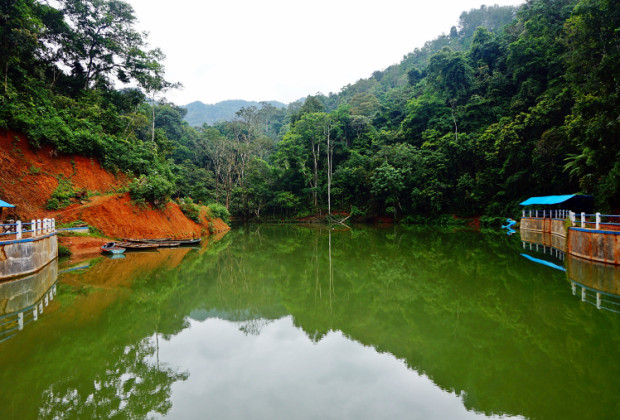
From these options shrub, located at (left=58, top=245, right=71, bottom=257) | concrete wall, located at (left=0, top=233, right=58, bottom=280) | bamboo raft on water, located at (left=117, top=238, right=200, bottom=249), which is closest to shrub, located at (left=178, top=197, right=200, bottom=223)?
bamboo raft on water, located at (left=117, top=238, right=200, bottom=249)

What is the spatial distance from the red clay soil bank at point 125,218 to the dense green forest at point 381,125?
43.3 inches

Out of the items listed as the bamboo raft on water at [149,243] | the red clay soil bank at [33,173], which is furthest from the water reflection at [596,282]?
the red clay soil bank at [33,173]

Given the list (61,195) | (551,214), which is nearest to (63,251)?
(61,195)

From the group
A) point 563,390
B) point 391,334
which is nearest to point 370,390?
point 391,334

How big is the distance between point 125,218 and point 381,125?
111 ft

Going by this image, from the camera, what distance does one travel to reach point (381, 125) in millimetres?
42500

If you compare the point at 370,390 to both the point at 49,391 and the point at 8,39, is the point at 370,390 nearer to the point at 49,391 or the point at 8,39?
the point at 49,391

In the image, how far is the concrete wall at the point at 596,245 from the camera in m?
9.71

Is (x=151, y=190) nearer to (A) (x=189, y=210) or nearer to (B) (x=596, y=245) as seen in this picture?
(A) (x=189, y=210)

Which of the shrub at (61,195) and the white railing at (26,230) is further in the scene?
Result: the shrub at (61,195)

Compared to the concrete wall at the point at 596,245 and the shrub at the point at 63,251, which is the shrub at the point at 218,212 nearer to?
the shrub at the point at 63,251

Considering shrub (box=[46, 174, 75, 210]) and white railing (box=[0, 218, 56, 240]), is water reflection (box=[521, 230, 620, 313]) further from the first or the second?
shrub (box=[46, 174, 75, 210])

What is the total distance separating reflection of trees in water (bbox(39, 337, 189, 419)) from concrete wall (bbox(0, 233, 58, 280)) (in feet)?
21.2

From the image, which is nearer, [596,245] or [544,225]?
[596,245]
